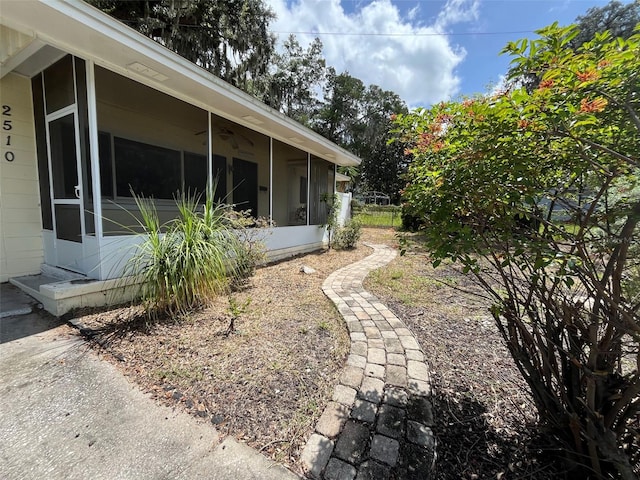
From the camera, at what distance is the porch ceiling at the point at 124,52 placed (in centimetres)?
245

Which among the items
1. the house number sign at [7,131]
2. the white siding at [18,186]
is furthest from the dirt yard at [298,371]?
the house number sign at [7,131]

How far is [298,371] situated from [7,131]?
16.7ft

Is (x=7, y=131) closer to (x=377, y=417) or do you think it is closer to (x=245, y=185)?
(x=245, y=185)

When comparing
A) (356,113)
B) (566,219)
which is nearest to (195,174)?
(566,219)

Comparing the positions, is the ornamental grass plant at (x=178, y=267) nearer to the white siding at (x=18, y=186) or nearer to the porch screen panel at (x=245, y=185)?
the white siding at (x=18, y=186)

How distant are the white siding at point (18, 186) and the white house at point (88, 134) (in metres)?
0.01

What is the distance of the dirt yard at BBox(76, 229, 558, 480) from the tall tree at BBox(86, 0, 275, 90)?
37.2 ft

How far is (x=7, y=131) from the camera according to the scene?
12.5ft

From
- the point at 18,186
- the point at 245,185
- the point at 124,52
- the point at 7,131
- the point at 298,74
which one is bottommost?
the point at 18,186

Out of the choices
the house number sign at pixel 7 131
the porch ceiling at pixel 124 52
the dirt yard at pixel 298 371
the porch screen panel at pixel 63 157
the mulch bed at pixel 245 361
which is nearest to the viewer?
the dirt yard at pixel 298 371

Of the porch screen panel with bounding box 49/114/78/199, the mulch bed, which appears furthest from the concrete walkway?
the porch screen panel with bounding box 49/114/78/199

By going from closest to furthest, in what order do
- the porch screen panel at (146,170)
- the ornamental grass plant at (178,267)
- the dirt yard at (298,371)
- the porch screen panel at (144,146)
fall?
1. the dirt yard at (298,371)
2. the ornamental grass plant at (178,267)
3. the porch screen panel at (144,146)
4. the porch screen panel at (146,170)

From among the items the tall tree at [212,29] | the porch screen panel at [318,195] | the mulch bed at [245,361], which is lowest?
the mulch bed at [245,361]

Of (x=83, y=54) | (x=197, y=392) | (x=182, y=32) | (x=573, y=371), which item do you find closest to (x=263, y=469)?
(x=197, y=392)
